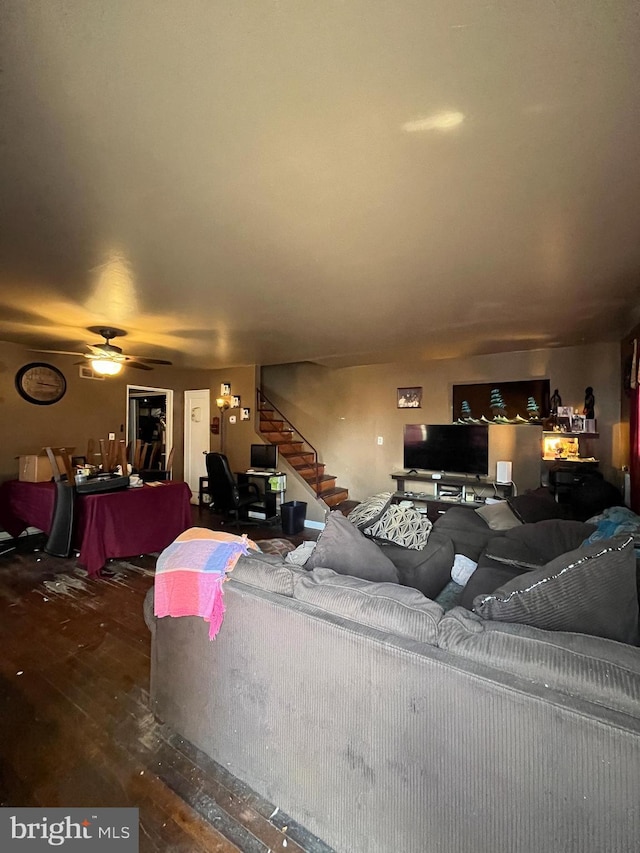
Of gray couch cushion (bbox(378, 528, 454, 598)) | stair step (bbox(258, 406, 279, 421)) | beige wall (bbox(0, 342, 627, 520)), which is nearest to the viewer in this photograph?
gray couch cushion (bbox(378, 528, 454, 598))

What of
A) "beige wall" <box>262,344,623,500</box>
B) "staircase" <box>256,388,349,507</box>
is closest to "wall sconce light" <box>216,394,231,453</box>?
"staircase" <box>256,388,349,507</box>

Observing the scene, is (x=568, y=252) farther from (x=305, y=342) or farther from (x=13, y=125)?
(x=305, y=342)

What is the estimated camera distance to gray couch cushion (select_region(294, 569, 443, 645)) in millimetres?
1124

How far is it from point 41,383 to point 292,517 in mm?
3776

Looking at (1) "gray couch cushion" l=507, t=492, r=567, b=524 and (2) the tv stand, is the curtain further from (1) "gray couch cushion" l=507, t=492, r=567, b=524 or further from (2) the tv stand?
(2) the tv stand

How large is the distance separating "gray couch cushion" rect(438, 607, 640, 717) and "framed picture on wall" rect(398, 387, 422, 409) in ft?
15.8

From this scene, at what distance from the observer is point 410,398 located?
19.0 ft

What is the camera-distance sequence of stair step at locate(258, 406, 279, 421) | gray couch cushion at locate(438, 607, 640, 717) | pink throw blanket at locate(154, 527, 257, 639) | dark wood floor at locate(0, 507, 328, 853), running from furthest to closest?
stair step at locate(258, 406, 279, 421) → pink throw blanket at locate(154, 527, 257, 639) → dark wood floor at locate(0, 507, 328, 853) → gray couch cushion at locate(438, 607, 640, 717)

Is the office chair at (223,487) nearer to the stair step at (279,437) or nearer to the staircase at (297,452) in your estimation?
the staircase at (297,452)

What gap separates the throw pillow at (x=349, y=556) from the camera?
5.27 ft

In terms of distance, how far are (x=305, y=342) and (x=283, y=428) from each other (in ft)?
9.25

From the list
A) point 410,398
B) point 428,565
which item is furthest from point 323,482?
point 428,565

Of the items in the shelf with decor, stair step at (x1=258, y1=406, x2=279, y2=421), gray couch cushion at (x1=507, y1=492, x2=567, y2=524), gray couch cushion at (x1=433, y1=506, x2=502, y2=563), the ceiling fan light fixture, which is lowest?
gray couch cushion at (x1=433, y1=506, x2=502, y2=563)

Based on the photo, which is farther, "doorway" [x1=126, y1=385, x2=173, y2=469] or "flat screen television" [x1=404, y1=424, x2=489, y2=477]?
"doorway" [x1=126, y1=385, x2=173, y2=469]
